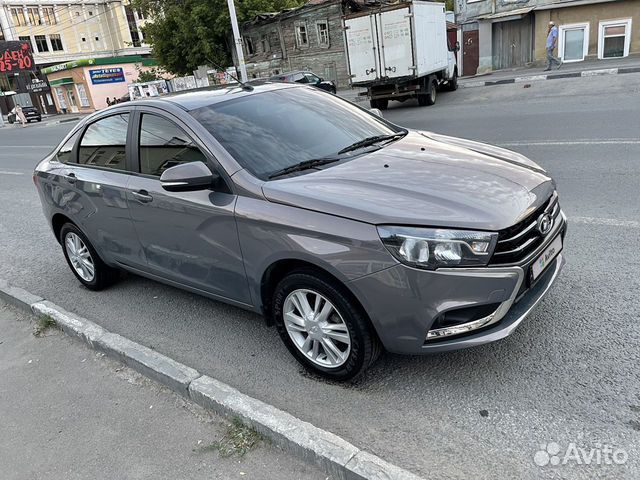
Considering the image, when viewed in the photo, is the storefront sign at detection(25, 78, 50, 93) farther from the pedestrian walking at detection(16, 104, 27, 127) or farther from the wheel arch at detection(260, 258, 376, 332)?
the wheel arch at detection(260, 258, 376, 332)

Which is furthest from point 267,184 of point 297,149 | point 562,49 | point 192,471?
point 562,49

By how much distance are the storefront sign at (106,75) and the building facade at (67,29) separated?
1420 cm

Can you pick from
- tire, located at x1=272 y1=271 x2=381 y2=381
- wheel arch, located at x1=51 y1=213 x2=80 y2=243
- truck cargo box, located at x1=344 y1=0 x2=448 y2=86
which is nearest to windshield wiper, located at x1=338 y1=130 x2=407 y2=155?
tire, located at x1=272 y1=271 x2=381 y2=381

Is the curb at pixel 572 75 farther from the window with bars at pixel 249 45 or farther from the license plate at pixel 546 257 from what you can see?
the window with bars at pixel 249 45

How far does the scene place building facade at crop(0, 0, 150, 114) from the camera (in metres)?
63.8

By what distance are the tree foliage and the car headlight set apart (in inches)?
1343

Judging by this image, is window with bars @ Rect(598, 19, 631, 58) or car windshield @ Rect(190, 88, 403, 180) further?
window with bars @ Rect(598, 19, 631, 58)

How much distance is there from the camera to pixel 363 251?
105 inches

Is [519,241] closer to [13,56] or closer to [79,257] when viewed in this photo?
[79,257]

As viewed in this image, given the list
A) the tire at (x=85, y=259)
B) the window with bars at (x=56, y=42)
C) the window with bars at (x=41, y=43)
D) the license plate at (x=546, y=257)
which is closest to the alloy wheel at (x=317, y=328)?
the license plate at (x=546, y=257)

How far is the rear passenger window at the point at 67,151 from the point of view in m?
4.88

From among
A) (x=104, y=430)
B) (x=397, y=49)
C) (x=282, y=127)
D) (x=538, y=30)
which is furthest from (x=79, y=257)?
(x=538, y=30)

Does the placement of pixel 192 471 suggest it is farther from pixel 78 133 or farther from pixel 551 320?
pixel 78 133

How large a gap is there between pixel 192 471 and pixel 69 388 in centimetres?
140
